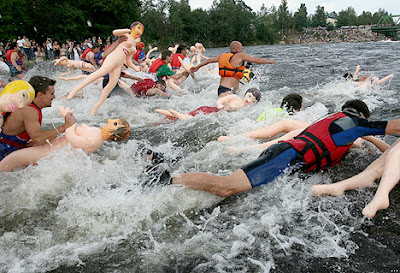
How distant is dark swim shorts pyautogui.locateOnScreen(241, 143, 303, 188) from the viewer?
3426 millimetres

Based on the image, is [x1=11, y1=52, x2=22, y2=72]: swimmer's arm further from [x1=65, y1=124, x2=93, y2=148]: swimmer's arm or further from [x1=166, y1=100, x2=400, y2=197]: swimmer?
[x1=166, y1=100, x2=400, y2=197]: swimmer

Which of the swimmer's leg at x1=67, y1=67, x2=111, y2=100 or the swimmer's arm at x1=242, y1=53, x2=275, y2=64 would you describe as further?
the swimmer's arm at x1=242, y1=53, x2=275, y2=64

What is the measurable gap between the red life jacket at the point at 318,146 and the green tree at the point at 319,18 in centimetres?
14522

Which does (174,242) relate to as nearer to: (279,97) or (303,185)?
(303,185)

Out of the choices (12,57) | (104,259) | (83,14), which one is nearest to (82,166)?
(104,259)

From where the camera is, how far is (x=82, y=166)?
4.12 meters

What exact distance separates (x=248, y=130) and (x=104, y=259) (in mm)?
3335

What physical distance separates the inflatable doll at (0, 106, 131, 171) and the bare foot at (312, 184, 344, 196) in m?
2.33

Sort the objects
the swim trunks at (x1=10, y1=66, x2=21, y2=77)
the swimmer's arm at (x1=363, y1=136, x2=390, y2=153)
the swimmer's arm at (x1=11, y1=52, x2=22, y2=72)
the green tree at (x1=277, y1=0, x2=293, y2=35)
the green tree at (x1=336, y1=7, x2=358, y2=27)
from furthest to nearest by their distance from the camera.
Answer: the green tree at (x1=336, y1=7, x2=358, y2=27), the green tree at (x1=277, y1=0, x2=293, y2=35), the swim trunks at (x1=10, y1=66, x2=21, y2=77), the swimmer's arm at (x1=11, y1=52, x2=22, y2=72), the swimmer's arm at (x1=363, y1=136, x2=390, y2=153)

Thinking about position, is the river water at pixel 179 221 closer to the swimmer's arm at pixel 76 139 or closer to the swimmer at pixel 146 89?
the swimmer's arm at pixel 76 139

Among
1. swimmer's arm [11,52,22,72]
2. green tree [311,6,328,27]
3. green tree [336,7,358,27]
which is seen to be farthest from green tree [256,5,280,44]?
swimmer's arm [11,52,22,72]

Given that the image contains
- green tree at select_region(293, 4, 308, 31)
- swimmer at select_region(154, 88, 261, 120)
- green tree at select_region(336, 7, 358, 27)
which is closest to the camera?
swimmer at select_region(154, 88, 261, 120)

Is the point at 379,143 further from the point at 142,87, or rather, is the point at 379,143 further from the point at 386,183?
the point at 142,87

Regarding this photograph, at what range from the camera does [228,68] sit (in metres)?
7.89
